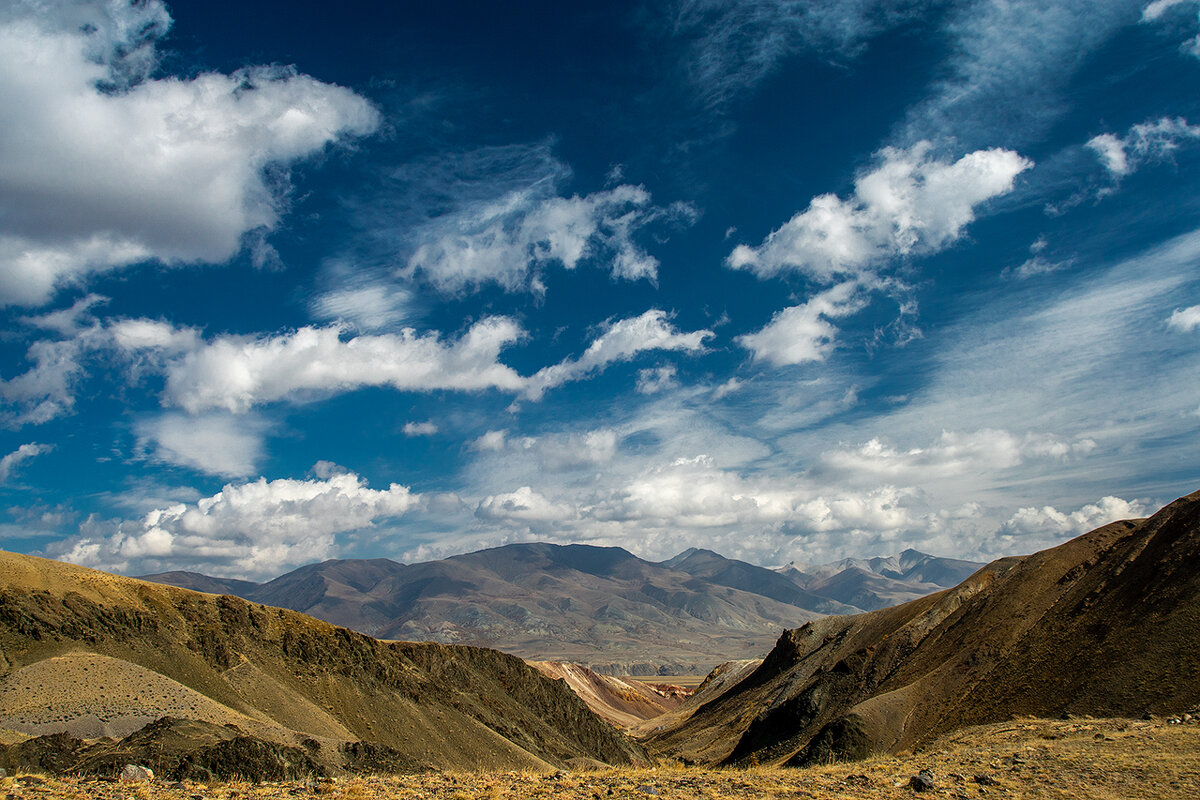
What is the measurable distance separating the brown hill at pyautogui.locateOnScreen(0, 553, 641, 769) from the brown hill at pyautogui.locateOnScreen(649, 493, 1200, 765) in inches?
895

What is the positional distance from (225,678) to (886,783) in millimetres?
36483

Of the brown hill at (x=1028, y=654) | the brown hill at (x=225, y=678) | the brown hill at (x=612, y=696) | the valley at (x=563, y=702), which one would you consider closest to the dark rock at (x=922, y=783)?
the valley at (x=563, y=702)

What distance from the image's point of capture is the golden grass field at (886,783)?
16250 mm

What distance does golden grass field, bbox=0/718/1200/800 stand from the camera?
16.2 metres

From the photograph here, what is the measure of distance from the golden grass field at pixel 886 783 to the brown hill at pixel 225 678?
10657 mm

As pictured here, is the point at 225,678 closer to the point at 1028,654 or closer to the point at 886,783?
the point at 886,783

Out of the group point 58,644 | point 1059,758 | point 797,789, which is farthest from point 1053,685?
point 58,644

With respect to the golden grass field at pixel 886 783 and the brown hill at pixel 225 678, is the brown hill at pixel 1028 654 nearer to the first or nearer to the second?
the golden grass field at pixel 886 783

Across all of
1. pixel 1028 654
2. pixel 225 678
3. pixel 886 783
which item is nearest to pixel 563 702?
pixel 225 678

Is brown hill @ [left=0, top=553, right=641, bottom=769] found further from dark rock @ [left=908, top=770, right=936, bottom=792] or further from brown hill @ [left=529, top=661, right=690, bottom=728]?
brown hill @ [left=529, top=661, right=690, bottom=728]

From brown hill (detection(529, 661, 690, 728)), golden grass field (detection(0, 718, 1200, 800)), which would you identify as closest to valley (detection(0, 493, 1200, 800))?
golden grass field (detection(0, 718, 1200, 800))

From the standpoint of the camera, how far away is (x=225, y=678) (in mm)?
39000

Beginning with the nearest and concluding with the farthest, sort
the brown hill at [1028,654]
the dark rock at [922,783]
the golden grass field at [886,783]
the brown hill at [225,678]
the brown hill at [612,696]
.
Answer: the golden grass field at [886,783], the dark rock at [922,783], the brown hill at [225,678], the brown hill at [1028,654], the brown hill at [612,696]

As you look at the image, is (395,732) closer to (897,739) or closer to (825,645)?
(897,739)
